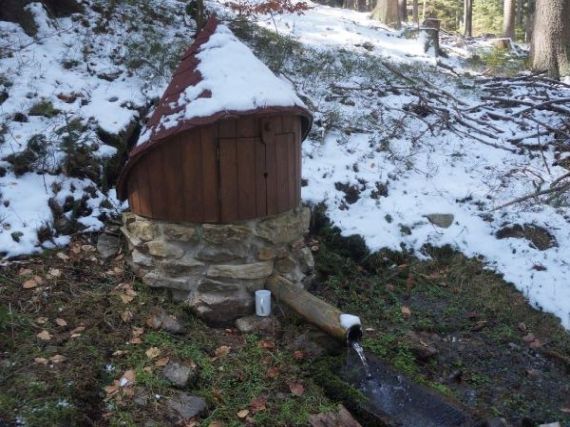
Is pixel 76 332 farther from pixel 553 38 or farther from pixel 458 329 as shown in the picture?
pixel 553 38

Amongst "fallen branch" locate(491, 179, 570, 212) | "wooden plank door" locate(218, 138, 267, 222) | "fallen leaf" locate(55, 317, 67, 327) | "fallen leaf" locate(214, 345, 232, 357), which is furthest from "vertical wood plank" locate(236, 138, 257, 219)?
"fallen branch" locate(491, 179, 570, 212)

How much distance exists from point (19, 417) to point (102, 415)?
0.45 metres

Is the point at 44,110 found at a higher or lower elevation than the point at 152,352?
higher

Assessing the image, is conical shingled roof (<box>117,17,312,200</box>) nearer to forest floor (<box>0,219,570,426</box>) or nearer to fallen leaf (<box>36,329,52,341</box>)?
forest floor (<box>0,219,570,426</box>)

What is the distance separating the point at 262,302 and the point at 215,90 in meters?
1.75

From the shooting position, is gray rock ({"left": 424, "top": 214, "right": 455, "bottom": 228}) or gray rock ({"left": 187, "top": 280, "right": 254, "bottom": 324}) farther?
gray rock ({"left": 424, "top": 214, "right": 455, "bottom": 228})

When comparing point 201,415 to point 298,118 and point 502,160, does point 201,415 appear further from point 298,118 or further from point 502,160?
point 502,160

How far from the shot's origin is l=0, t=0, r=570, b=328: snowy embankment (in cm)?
505

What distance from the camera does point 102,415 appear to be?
119 inches

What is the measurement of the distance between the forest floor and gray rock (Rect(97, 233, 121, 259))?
8cm

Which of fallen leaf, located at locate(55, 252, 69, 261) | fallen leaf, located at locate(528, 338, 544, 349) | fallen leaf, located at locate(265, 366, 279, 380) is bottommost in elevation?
fallen leaf, located at locate(528, 338, 544, 349)

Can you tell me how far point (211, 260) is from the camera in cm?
409

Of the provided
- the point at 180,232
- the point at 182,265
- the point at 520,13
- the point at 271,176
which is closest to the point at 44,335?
the point at 182,265

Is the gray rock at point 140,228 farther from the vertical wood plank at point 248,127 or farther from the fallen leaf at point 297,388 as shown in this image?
the fallen leaf at point 297,388
